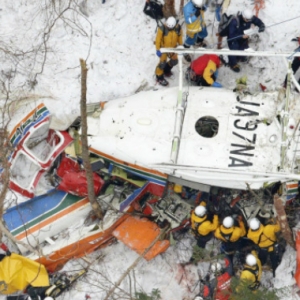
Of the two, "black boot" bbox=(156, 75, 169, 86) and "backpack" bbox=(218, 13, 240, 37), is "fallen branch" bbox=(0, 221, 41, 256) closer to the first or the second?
"black boot" bbox=(156, 75, 169, 86)

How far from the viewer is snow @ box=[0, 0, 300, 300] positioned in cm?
958

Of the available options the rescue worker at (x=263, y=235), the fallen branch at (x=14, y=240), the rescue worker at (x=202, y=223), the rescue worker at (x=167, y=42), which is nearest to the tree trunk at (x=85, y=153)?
the fallen branch at (x=14, y=240)

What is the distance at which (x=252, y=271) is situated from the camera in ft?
26.6

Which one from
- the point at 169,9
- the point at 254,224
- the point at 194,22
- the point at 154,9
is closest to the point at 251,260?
the point at 254,224

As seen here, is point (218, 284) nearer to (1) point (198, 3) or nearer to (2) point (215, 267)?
(2) point (215, 267)

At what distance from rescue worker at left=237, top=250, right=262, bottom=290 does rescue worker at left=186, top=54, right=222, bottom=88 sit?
257 cm

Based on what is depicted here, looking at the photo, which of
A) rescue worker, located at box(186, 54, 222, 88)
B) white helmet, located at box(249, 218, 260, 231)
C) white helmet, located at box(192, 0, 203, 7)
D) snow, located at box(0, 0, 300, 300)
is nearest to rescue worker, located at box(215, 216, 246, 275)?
white helmet, located at box(249, 218, 260, 231)

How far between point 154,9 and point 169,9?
0.45 metres

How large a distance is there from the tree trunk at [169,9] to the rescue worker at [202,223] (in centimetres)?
307

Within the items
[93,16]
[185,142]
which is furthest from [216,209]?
[93,16]

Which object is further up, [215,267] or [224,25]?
[224,25]

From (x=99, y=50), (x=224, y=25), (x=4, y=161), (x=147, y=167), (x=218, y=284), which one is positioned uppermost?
(x=224, y=25)

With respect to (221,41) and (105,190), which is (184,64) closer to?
(221,41)

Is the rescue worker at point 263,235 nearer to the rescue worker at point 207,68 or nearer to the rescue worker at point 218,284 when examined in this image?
the rescue worker at point 218,284
